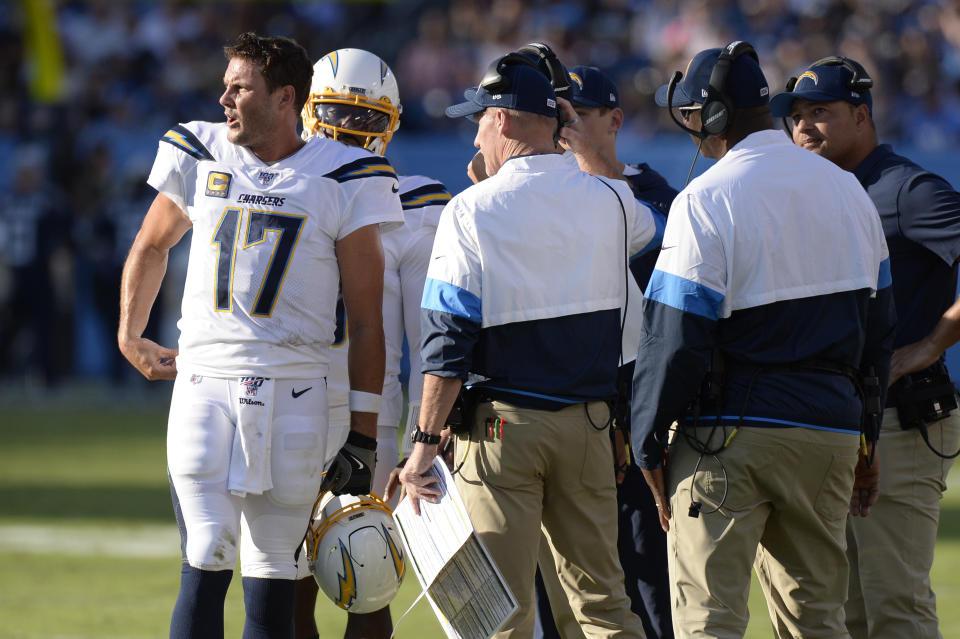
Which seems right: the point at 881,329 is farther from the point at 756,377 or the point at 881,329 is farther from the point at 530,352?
the point at 530,352

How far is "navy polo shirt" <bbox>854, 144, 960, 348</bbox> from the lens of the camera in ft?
15.0

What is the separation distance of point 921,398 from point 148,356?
2.63 meters

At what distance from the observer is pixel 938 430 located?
15.6 ft

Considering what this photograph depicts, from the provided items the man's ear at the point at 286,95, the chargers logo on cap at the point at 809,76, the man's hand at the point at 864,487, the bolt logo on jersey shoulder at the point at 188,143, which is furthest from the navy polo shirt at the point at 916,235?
the bolt logo on jersey shoulder at the point at 188,143

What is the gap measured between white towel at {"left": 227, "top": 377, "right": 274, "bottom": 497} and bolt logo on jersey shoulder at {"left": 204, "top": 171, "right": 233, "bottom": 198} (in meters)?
0.58

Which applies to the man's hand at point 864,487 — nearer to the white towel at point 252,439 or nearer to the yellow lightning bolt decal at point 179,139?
the white towel at point 252,439

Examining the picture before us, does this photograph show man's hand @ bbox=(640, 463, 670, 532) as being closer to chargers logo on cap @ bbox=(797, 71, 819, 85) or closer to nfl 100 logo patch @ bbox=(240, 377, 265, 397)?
nfl 100 logo patch @ bbox=(240, 377, 265, 397)

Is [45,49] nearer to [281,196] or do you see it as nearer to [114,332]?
[114,332]

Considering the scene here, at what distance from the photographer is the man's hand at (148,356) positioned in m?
4.50

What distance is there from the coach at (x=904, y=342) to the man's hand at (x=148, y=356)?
226cm

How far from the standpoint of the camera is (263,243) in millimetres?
4188

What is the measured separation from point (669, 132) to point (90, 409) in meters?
7.27

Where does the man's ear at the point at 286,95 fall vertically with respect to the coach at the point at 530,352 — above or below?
above

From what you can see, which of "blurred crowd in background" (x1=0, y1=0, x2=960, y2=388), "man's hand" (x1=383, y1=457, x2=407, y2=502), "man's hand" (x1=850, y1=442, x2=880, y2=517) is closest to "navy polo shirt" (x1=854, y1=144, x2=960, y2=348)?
"man's hand" (x1=850, y1=442, x2=880, y2=517)
